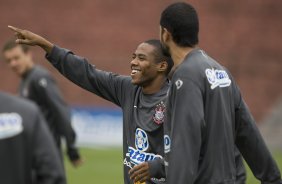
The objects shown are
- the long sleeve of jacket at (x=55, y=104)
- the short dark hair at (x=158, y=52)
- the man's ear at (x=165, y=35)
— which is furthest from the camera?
the long sleeve of jacket at (x=55, y=104)

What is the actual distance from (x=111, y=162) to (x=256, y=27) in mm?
Answer: 9118

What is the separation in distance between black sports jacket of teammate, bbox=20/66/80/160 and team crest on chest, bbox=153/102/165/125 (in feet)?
12.5

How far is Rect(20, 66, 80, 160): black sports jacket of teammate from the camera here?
9.77m

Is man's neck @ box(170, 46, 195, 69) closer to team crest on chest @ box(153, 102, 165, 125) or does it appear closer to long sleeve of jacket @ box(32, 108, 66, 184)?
team crest on chest @ box(153, 102, 165, 125)

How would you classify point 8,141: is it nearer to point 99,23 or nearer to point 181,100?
point 181,100

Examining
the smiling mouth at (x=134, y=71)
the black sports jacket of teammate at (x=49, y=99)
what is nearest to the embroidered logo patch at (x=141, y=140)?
the smiling mouth at (x=134, y=71)

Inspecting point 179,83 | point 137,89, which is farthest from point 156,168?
point 137,89

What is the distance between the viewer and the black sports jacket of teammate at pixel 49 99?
977 cm

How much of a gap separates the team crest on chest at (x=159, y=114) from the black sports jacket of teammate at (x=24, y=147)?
1.80 m

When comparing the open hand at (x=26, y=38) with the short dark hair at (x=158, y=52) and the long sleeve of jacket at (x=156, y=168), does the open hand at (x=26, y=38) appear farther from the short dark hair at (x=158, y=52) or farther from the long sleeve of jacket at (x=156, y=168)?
the long sleeve of jacket at (x=156, y=168)

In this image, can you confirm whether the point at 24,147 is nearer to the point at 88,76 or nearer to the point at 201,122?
the point at 201,122

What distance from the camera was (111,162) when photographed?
1582cm

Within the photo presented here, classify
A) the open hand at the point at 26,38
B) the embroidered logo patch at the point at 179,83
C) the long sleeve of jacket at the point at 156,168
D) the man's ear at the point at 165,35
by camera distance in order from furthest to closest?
the open hand at the point at 26,38, the long sleeve of jacket at the point at 156,168, the man's ear at the point at 165,35, the embroidered logo patch at the point at 179,83

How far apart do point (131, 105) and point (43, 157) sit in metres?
2.04
